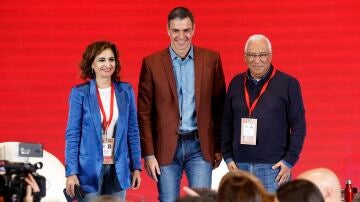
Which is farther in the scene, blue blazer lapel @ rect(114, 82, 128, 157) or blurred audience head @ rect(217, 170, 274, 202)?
blue blazer lapel @ rect(114, 82, 128, 157)

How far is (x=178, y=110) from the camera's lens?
4.29 meters

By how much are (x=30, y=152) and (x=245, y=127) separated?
144 cm

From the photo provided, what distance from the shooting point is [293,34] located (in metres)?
5.84

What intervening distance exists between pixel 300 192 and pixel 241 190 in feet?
0.67

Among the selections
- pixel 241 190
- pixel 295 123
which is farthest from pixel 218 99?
pixel 241 190

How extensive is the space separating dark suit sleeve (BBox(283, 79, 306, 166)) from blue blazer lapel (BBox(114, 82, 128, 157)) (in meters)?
0.89

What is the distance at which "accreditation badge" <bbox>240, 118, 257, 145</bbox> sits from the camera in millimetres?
4199

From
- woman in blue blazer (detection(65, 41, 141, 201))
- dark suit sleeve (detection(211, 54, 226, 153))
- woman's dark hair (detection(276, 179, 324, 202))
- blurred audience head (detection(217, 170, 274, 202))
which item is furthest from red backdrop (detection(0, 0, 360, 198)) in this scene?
woman's dark hair (detection(276, 179, 324, 202))

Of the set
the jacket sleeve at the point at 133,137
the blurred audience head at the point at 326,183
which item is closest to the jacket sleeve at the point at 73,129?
the jacket sleeve at the point at 133,137

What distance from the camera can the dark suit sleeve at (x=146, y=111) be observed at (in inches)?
170

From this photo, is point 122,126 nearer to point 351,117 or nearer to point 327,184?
point 327,184

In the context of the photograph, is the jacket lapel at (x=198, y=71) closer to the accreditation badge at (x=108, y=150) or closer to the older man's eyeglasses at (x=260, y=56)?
the older man's eyeglasses at (x=260, y=56)

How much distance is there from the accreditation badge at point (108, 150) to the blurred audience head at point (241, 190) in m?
1.58

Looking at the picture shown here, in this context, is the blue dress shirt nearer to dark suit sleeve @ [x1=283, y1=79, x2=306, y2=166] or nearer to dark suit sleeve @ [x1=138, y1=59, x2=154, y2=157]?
dark suit sleeve @ [x1=138, y1=59, x2=154, y2=157]
